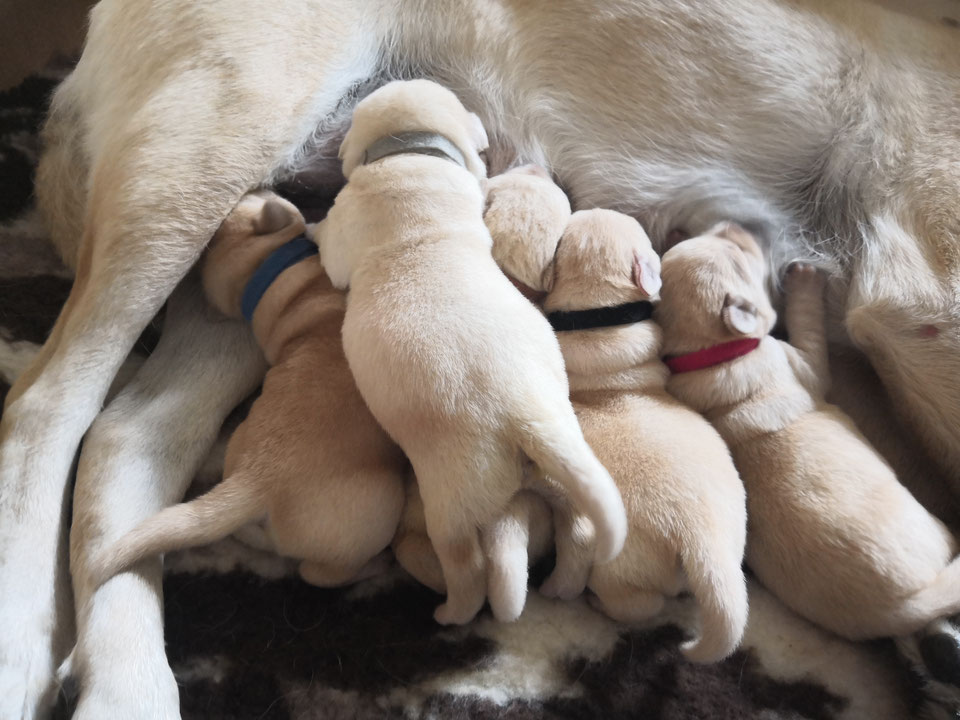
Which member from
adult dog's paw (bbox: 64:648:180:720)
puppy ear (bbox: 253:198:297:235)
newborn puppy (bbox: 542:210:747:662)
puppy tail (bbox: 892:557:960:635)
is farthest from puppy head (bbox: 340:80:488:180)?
puppy tail (bbox: 892:557:960:635)

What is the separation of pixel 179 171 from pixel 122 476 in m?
0.49

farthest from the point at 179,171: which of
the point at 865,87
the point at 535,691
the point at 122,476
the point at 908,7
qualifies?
the point at 908,7

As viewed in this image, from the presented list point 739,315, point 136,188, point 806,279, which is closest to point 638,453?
point 739,315

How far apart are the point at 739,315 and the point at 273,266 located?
0.76m

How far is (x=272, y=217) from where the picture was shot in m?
1.32

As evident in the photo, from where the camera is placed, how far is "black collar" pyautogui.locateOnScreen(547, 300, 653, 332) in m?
1.22

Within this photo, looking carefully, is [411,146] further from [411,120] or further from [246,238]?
[246,238]

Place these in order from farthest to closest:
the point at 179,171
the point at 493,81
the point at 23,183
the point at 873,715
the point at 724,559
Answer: the point at 23,183 < the point at 493,81 < the point at 179,171 < the point at 873,715 < the point at 724,559

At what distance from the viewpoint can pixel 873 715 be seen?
111 centimetres

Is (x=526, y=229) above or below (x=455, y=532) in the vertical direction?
above

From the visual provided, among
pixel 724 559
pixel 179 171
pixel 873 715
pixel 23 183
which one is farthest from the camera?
pixel 23 183

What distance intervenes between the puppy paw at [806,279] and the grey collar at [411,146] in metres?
0.66

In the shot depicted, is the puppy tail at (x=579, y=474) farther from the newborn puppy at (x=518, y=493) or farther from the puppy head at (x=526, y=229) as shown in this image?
the puppy head at (x=526, y=229)

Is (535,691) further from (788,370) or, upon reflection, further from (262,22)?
(262,22)
